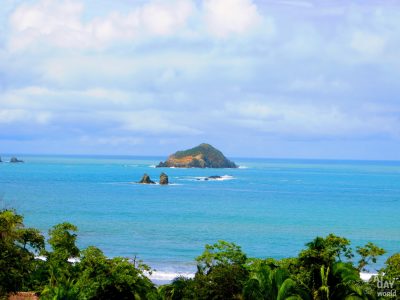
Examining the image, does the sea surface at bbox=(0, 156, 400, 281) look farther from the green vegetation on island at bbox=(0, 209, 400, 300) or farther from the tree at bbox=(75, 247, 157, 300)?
the tree at bbox=(75, 247, 157, 300)

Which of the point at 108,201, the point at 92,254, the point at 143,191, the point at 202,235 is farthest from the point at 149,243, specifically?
the point at 143,191

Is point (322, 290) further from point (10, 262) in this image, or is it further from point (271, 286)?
point (10, 262)

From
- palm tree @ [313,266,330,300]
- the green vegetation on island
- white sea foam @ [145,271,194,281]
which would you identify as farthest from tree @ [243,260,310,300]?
white sea foam @ [145,271,194,281]

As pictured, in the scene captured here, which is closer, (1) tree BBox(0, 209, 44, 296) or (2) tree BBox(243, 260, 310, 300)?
(2) tree BBox(243, 260, 310, 300)

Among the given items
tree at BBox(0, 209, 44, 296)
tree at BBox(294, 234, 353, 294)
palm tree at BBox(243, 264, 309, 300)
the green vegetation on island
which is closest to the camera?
palm tree at BBox(243, 264, 309, 300)

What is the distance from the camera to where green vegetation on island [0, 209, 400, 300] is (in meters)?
27.8

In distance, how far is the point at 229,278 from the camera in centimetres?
3158

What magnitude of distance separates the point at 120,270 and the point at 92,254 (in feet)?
6.94

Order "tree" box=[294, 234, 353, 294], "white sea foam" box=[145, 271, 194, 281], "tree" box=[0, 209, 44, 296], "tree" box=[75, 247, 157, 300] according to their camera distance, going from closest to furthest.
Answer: "tree" box=[294, 234, 353, 294], "tree" box=[0, 209, 44, 296], "tree" box=[75, 247, 157, 300], "white sea foam" box=[145, 271, 194, 281]

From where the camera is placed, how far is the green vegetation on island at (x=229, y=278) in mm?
27844

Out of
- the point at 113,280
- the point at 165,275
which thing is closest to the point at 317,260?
the point at 113,280

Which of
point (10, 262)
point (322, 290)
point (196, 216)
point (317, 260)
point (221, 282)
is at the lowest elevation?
point (196, 216)

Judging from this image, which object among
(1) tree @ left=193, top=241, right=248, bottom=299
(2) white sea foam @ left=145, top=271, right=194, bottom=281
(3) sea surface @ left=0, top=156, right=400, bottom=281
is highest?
(1) tree @ left=193, top=241, right=248, bottom=299

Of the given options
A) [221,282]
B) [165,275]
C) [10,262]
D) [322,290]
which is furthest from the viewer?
[165,275]
